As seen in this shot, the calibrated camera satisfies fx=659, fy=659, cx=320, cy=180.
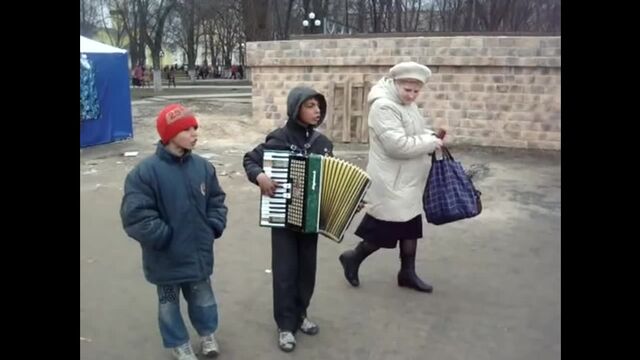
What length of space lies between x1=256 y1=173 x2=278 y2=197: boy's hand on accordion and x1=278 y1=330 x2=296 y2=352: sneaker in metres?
0.87

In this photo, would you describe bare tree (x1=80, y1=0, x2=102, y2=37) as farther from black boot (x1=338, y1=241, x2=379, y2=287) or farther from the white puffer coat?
the white puffer coat

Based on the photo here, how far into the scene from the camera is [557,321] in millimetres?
4496

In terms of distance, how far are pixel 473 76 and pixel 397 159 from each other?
911 cm

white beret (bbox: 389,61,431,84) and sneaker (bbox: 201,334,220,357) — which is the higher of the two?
white beret (bbox: 389,61,431,84)

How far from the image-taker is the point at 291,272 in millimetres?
4023

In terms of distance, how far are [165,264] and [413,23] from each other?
46433 mm

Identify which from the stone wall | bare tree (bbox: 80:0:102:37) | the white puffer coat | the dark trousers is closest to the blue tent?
the stone wall

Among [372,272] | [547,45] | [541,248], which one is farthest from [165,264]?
[547,45]

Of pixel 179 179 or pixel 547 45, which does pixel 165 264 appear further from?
pixel 547 45

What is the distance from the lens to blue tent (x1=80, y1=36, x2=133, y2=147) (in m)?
13.3

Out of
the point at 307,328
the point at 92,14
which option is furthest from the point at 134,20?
the point at 307,328

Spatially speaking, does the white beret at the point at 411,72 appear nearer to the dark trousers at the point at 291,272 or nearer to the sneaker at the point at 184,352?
the dark trousers at the point at 291,272

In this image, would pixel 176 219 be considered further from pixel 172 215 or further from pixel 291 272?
pixel 291 272
